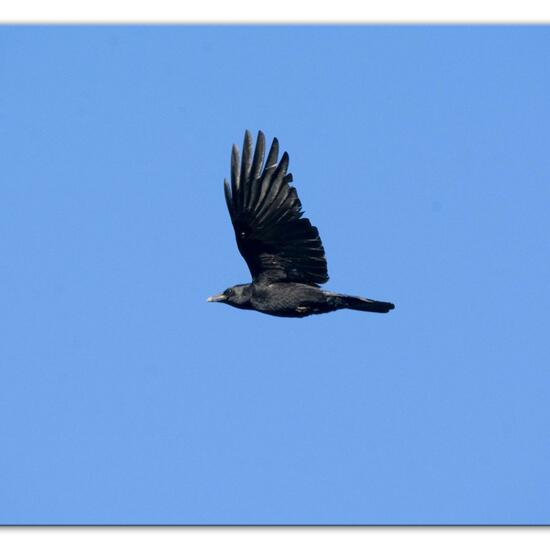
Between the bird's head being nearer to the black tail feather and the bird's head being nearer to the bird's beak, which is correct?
the bird's beak

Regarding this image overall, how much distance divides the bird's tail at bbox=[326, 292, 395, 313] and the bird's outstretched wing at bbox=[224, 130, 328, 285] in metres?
0.33

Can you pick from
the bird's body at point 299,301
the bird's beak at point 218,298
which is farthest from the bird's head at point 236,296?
the bird's body at point 299,301

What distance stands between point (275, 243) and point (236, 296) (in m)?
1.31

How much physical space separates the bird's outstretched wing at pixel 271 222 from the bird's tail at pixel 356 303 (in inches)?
12.8

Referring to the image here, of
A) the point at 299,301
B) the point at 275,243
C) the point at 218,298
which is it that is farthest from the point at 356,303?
the point at 218,298

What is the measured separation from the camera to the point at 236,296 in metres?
17.2

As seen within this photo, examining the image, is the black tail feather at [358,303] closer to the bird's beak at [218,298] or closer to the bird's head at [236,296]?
the bird's head at [236,296]

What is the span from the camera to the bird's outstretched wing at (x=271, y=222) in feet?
51.9

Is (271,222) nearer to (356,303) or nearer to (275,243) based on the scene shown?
(275,243)

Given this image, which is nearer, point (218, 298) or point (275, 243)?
point (275, 243)

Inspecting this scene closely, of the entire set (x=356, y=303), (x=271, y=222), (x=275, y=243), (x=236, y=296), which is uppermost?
(x=271, y=222)
